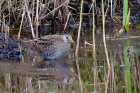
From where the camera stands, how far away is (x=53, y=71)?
24.4ft

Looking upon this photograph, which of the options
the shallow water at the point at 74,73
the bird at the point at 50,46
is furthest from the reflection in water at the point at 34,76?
the bird at the point at 50,46

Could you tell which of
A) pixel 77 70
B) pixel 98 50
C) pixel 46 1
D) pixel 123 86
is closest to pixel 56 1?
pixel 46 1

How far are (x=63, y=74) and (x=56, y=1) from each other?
4.48m

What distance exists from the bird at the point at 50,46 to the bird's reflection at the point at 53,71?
16 cm

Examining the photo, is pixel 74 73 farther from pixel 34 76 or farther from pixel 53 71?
pixel 34 76

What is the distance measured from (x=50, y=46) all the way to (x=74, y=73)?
59.3 inches

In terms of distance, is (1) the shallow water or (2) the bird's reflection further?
(2) the bird's reflection

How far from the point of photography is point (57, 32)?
11.6 meters

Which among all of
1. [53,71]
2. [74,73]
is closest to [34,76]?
[53,71]

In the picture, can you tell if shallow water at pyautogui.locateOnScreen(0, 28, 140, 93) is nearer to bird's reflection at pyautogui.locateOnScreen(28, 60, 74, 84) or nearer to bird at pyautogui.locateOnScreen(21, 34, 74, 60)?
bird's reflection at pyautogui.locateOnScreen(28, 60, 74, 84)

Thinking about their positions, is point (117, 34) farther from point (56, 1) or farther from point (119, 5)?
point (119, 5)

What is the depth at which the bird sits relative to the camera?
8.54 metres

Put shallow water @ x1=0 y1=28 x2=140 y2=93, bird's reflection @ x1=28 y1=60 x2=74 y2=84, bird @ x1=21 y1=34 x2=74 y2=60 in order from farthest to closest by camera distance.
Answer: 1. bird @ x1=21 y1=34 x2=74 y2=60
2. bird's reflection @ x1=28 y1=60 x2=74 y2=84
3. shallow water @ x1=0 y1=28 x2=140 y2=93

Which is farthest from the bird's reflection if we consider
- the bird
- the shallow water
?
the bird
